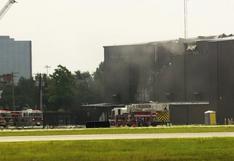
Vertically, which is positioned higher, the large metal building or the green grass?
the large metal building

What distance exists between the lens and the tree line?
15112 centimetres

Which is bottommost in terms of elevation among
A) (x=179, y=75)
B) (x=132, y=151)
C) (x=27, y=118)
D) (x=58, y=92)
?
(x=132, y=151)

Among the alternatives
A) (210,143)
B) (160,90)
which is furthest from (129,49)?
(210,143)

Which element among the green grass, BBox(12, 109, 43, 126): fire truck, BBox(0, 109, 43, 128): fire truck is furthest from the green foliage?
the green grass

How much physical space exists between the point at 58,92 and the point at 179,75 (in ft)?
141

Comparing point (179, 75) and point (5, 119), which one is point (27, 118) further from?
point (179, 75)

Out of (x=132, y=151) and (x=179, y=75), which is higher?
(x=179, y=75)

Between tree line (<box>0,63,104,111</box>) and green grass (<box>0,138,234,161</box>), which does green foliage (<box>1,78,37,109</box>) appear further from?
green grass (<box>0,138,234,161</box>)

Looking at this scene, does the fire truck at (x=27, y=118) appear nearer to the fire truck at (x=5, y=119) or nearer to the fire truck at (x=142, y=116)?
the fire truck at (x=5, y=119)

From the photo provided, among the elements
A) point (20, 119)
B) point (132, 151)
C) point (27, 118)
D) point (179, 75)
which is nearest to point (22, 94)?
point (179, 75)

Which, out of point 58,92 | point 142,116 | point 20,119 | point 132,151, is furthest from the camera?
point 58,92

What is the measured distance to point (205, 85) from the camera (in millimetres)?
113062

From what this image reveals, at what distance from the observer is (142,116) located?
3233 inches

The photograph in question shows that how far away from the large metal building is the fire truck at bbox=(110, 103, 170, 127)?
2455 centimetres
